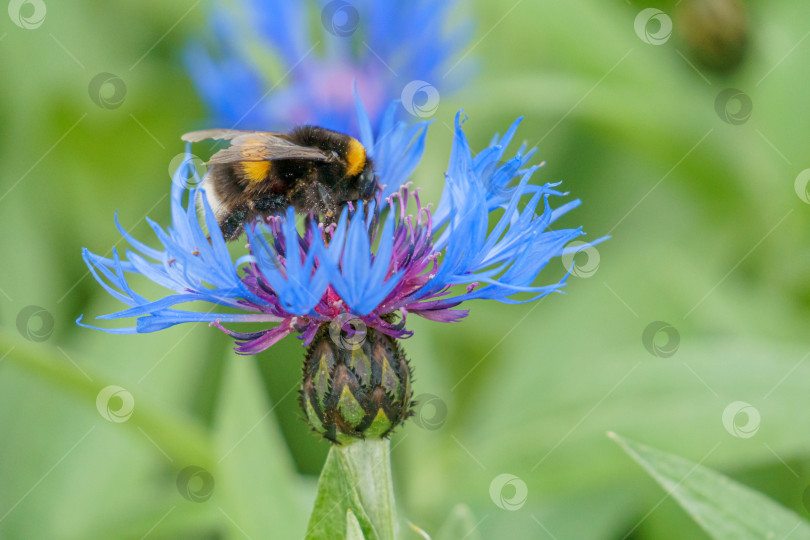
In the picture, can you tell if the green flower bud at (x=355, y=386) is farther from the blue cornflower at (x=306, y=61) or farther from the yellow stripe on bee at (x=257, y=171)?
the blue cornflower at (x=306, y=61)

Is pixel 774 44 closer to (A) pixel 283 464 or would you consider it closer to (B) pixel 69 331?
(A) pixel 283 464

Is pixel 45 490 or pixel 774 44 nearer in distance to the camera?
pixel 45 490

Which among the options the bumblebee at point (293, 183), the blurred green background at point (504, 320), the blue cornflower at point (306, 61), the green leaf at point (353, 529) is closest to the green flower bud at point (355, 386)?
the green leaf at point (353, 529)

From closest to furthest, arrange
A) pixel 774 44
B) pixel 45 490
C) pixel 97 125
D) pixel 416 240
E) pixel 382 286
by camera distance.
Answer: pixel 382 286 < pixel 416 240 < pixel 45 490 < pixel 774 44 < pixel 97 125

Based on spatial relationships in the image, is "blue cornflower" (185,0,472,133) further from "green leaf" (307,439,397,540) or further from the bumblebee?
"green leaf" (307,439,397,540)

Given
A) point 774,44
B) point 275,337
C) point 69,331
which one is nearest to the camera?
point 275,337

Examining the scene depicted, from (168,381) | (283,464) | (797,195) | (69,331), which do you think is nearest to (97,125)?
(69,331)
